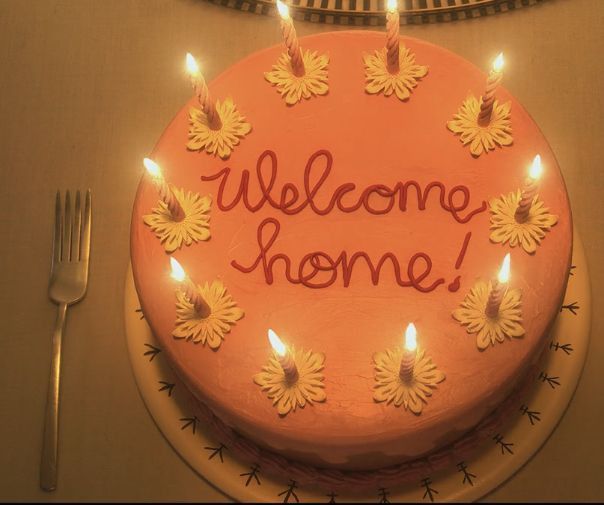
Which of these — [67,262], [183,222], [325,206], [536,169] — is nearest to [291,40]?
[325,206]

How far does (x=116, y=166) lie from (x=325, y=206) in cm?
81

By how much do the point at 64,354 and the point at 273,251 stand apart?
0.71m

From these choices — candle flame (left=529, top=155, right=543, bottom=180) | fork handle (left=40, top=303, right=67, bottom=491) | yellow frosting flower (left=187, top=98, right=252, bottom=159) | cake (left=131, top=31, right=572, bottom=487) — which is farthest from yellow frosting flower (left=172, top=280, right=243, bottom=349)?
candle flame (left=529, top=155, right=543, bottom=180)

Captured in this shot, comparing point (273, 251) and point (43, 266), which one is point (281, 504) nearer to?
point (273, 251)

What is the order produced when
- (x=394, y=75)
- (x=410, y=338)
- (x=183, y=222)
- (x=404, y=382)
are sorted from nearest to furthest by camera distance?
1. (x=410, y=338)
2. (x=404, y=382)
3. (x=183, y=222)
4. (x=394, y=75)

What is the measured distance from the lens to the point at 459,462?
66.4 inches

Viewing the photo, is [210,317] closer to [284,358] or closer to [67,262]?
[284,358]

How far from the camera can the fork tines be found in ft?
6.70

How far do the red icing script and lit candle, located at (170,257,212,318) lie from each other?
0.45ft

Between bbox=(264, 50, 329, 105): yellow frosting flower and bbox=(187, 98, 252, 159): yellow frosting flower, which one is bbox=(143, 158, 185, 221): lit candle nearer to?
bbox=(187, 98, 252, 159): yellow frosting flower

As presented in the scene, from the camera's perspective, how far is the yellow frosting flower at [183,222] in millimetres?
1718

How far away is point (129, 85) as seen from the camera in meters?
2.35

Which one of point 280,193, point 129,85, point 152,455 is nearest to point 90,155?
point 129,85

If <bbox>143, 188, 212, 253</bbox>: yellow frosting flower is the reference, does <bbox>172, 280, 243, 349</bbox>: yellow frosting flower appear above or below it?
below
